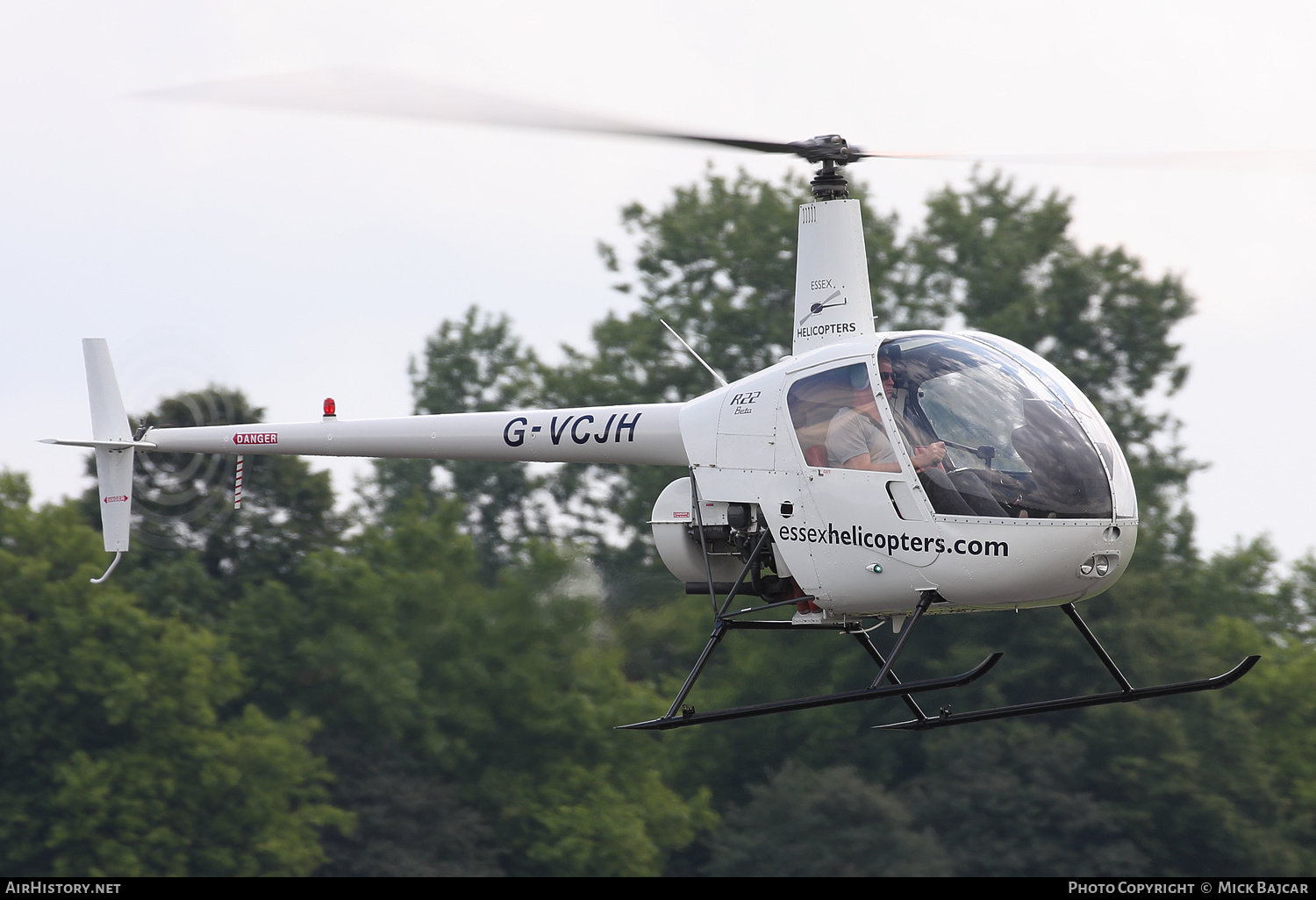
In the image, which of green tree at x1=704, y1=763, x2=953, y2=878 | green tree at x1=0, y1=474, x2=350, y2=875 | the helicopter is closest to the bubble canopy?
the helicopter

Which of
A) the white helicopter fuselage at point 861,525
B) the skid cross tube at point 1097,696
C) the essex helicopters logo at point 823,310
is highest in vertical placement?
the essex helicopters logo at point 823,310

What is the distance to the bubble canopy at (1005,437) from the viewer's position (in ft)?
28.3

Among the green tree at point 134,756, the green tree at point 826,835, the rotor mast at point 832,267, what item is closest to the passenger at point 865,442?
the rotor mast at point 832,267

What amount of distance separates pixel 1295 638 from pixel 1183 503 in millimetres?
3906

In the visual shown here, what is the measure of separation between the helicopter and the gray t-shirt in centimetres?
1

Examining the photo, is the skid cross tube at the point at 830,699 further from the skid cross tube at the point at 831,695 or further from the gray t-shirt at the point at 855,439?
the gray t-shirt at the point at 855,439

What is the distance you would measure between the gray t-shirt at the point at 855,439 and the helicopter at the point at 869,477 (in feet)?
0.03

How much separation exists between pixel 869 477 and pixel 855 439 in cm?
26

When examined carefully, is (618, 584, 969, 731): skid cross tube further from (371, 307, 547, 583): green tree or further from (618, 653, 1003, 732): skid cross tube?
(371, 307, 547, 583): green tree

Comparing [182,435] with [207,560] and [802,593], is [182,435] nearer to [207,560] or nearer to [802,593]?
[802,593]


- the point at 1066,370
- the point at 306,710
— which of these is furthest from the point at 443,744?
the point at 1066,370

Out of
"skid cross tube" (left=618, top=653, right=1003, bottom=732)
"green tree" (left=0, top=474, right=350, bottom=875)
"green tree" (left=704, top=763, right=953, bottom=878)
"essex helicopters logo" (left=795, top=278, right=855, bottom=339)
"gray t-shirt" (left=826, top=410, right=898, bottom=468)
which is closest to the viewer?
"skid cross tube" (left=618, top=653, right=1003, bottom=732)

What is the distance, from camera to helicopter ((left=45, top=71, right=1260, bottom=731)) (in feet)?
28.5
